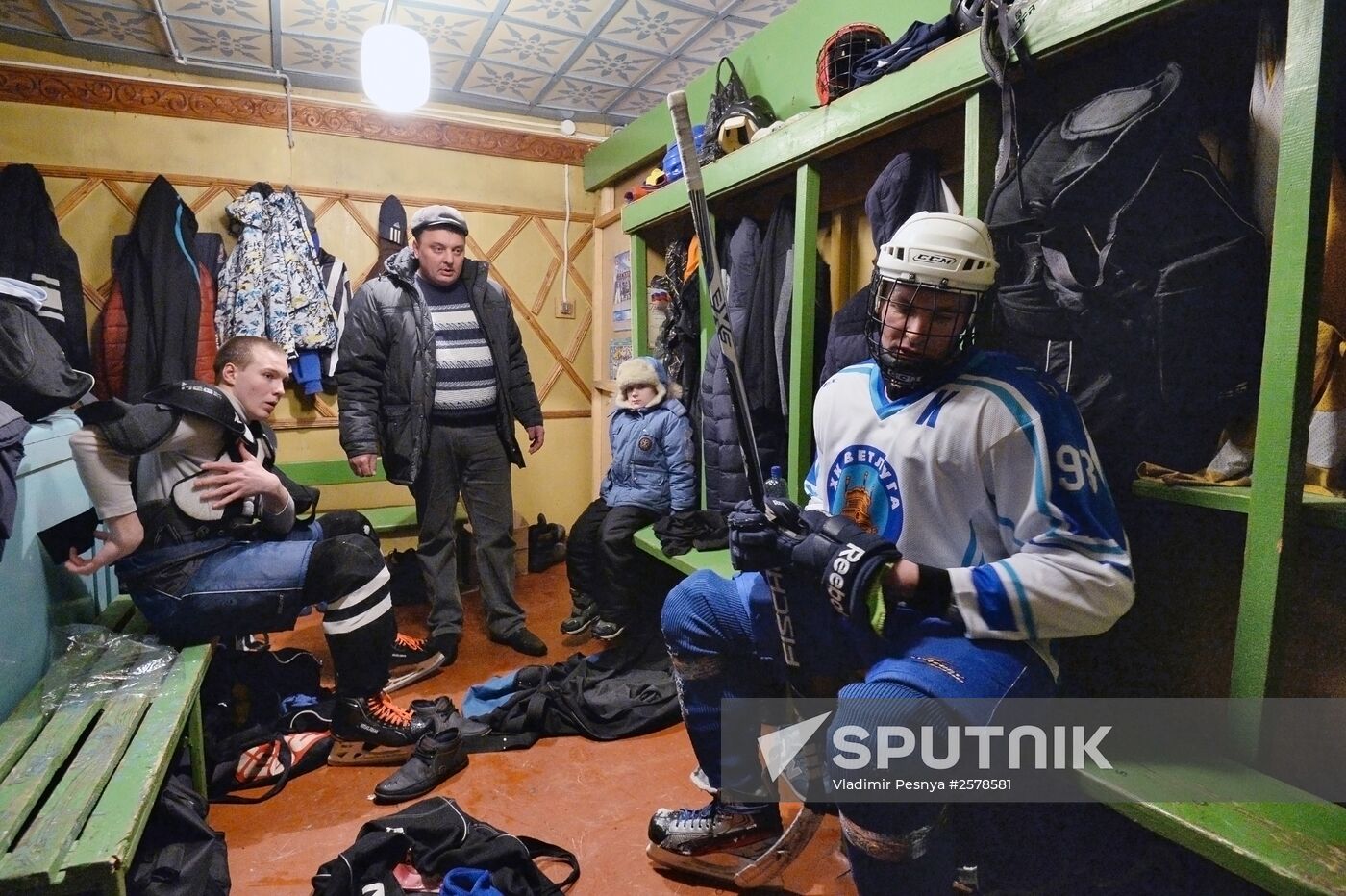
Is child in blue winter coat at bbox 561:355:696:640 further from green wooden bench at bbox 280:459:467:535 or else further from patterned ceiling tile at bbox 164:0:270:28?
patterned ceiling tile at bbox 164:0:270:28

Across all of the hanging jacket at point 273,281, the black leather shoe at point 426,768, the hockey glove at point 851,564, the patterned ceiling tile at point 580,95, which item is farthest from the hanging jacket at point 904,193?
the hanging jacket at point 273,281

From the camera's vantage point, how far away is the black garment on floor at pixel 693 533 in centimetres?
240

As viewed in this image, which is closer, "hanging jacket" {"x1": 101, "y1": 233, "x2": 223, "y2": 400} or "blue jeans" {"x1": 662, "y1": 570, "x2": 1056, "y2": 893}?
"blue jeans" {"x1": 662, "y1": 570, "x2": 1056, "y2": 893}

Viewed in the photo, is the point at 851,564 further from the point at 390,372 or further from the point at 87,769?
the point at 390,372

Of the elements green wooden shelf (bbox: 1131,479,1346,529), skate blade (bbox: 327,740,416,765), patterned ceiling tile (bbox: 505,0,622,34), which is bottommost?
skate blade (bbox: 327,740,416,765)

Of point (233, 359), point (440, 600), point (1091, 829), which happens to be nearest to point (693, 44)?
point (233, 359)

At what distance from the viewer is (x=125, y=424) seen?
5.35 feet

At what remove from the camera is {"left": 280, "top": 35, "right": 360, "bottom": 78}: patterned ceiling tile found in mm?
3127

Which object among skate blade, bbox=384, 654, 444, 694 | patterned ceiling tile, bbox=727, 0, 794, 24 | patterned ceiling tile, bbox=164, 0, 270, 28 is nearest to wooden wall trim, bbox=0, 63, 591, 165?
patterned ceiling tile, bbox=164, 0, 270, 28

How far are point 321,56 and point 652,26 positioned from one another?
159cm

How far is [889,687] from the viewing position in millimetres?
1108

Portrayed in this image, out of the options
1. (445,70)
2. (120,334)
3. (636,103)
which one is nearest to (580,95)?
(636,103)

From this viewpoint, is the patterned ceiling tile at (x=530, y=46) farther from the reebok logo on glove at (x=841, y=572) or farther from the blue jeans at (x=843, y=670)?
the reebok logo on glove at (x=841, y=572)

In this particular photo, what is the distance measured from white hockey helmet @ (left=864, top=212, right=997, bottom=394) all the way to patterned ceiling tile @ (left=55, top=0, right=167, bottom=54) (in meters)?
3.35
